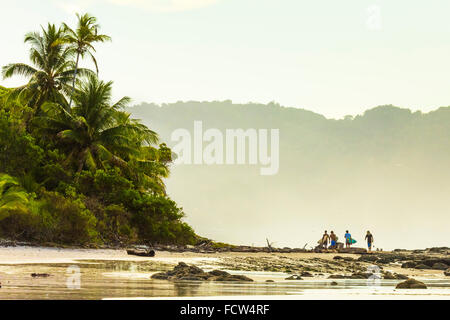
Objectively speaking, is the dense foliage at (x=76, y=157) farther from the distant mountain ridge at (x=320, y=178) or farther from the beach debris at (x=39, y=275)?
the distant mountain ridge at (x=320, y=178)

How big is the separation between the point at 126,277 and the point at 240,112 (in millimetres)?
179336

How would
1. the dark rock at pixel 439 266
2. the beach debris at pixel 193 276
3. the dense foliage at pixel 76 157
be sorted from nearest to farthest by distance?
the beach debris at pixel 193 276, the dark rock at pixel 439 266, the dense foliage at pixel 76 157

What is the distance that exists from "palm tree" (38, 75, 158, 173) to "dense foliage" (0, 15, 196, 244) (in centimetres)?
5

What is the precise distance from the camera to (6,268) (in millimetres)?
12398

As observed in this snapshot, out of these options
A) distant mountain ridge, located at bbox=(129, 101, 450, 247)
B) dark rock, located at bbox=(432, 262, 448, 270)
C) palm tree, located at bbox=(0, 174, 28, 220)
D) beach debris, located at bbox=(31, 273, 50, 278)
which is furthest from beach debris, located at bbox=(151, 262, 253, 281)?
distant mountain ridge, located at bbox=(129, 101, 450, 247)

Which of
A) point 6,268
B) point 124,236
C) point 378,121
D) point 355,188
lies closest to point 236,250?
point 124,236

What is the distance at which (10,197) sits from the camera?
22734 mm

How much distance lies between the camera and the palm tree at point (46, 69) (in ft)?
103

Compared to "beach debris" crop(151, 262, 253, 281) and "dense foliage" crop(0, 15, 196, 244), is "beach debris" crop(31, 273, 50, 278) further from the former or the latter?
"dense foliage" crop(0, 15, 196, 244)

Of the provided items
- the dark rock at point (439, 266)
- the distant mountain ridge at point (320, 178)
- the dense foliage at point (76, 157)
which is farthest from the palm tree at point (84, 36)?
the distant mountain ridge at point (320, 178)

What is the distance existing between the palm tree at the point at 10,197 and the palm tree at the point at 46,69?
801 centimetres

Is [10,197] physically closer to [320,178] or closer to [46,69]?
[46,69]

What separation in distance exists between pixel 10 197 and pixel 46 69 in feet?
36.9
